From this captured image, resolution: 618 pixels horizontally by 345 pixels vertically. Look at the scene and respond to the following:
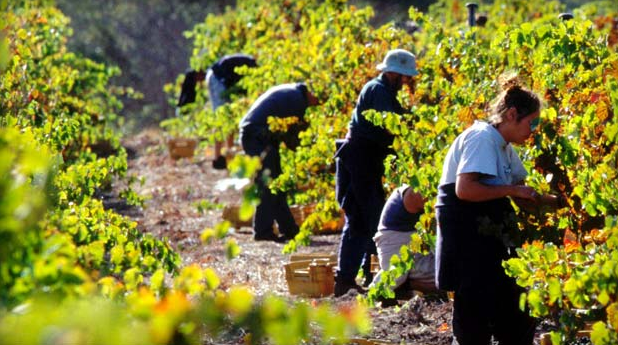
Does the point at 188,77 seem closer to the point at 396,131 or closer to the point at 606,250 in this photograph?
the point at 396,131

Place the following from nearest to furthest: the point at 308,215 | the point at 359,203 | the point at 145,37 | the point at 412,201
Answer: the point at 412,201
the point at 359,203
the point at 308,215
the point at 145,37

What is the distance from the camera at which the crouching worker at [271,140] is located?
1055 centimetres

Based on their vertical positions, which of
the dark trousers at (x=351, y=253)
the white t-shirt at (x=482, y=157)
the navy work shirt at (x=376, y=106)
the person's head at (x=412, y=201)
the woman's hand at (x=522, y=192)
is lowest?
the dark trousers at (x=351, y=253)

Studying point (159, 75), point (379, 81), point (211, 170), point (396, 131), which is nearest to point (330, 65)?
point (379, 81)

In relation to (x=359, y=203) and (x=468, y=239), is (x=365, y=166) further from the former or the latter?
(x=468, y=239)

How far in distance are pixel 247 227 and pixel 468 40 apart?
14.9ft

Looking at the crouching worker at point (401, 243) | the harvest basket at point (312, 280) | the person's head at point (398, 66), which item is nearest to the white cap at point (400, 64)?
the person's head at point (398, 66)

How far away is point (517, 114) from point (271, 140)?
5.62 metres

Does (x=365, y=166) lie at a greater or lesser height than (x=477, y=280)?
greater

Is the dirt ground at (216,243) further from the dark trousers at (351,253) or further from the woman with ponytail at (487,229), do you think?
the woman with ponytail at (487,229)

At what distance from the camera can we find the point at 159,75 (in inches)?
1350

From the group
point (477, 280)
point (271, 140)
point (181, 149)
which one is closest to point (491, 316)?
point (477, 280)

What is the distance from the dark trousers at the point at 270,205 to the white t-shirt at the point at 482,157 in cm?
545

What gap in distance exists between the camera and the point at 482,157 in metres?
5.14
